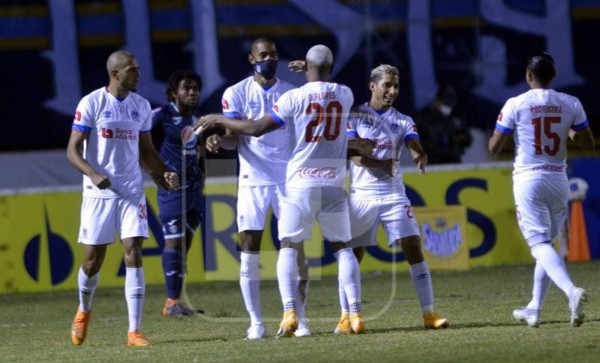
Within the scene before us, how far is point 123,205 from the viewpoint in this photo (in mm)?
12359

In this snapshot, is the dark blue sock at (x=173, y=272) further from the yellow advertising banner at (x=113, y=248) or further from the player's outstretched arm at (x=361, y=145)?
the player's outstretched arm at (x=361, y=145)

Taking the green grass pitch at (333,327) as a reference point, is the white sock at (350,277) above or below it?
above

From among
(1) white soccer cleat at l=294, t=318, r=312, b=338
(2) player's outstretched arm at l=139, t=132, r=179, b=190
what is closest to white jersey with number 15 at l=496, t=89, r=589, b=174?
(1) white soccer cleat at l=294, t=318, r=312, b=338

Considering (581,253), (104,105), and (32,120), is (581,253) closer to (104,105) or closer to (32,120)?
(32,120)

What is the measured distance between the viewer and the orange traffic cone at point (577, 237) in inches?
789

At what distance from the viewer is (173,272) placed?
15.5 metres

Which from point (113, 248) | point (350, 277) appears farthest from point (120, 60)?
point (113, 248)

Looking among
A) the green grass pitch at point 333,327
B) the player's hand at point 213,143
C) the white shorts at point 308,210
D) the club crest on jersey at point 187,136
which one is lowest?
the green grass pitch at point 333,327

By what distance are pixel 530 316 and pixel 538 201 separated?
931 millimetres

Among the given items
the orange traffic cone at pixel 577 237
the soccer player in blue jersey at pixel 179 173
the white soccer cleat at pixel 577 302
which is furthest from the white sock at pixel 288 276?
the orange traffic cone at pixel 577 237

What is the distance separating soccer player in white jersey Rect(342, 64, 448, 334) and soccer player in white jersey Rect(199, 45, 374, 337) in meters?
0.44

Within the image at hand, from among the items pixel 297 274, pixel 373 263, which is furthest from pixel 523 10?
pixel 297 274

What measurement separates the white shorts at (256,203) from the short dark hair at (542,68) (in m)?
2.27

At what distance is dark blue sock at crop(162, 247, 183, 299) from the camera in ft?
50.8
